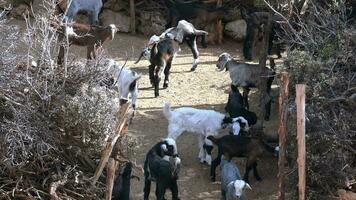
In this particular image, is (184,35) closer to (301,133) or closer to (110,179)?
(301,133)

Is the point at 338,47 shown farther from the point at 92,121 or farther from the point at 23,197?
the point at 23,197

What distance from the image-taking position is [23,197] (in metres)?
10.9

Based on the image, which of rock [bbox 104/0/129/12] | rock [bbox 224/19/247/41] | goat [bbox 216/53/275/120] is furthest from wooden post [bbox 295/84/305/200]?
rock [bbox 104/0/129/12]

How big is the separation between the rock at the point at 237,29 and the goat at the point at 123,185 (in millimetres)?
9078

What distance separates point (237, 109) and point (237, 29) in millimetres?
5928

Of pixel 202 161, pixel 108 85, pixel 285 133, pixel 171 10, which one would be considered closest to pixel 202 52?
pixel 171 10

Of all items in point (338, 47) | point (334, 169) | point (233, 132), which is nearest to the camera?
point (334, 169)

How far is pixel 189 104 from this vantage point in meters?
16.1

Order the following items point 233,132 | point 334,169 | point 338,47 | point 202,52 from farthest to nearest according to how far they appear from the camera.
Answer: point 202,52 → point 233,132 → point 338,47 → point 334,169

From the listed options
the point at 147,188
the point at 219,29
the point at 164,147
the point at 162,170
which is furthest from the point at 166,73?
the point at 162,170

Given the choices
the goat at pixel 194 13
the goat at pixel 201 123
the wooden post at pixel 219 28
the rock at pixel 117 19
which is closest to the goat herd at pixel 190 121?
the goat at pixel 201 123

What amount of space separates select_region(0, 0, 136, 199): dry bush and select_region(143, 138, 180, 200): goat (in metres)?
0.88

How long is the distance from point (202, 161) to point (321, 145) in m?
2.89

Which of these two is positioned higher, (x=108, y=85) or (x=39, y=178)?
(x=108, y=85)
